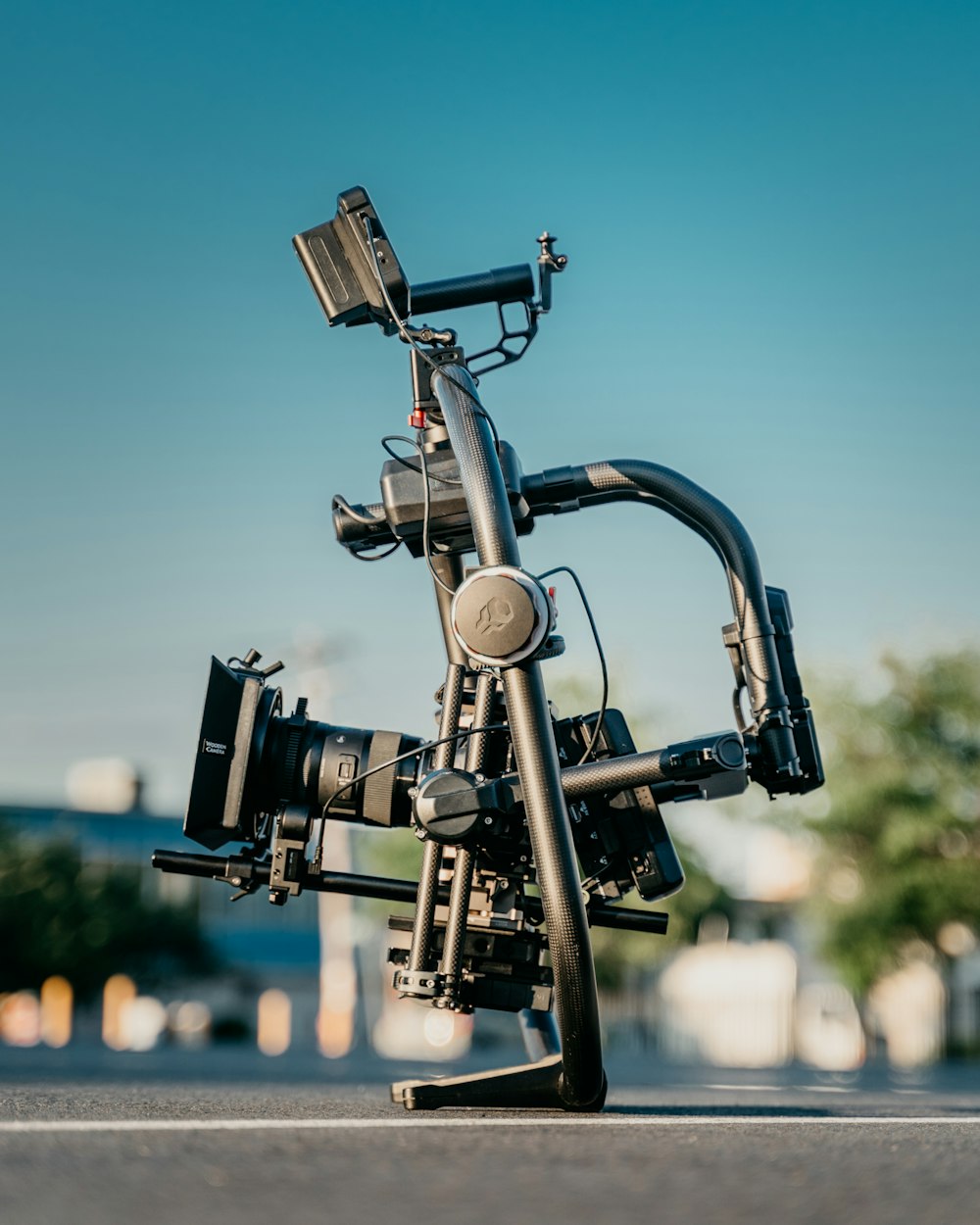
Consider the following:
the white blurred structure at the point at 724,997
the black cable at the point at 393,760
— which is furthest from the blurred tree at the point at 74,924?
the black cable at the point at 393,760

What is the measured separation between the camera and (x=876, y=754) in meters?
29.3

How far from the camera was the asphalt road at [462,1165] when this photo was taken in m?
2.08

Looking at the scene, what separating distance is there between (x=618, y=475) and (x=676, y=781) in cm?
93

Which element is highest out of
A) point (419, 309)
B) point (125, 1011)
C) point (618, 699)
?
point (618, 699)

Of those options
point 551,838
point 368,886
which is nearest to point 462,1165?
point 551,838

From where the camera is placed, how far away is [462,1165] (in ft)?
8.07

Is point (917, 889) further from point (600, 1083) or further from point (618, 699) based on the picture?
point (600, 1083)

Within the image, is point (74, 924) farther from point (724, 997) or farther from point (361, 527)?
point (361, 527)

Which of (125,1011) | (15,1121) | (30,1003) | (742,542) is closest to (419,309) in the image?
(742,542)

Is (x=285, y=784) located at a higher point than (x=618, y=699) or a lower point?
lower

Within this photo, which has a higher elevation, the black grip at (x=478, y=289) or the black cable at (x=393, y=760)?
the black grip at (x=478, y=289)

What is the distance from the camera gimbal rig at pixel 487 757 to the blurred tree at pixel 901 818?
24.8 metres

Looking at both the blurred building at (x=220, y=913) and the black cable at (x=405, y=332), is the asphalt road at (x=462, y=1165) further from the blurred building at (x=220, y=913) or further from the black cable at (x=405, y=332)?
the blurred building at (x=220, y=913)

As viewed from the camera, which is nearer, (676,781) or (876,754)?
(676,781)
